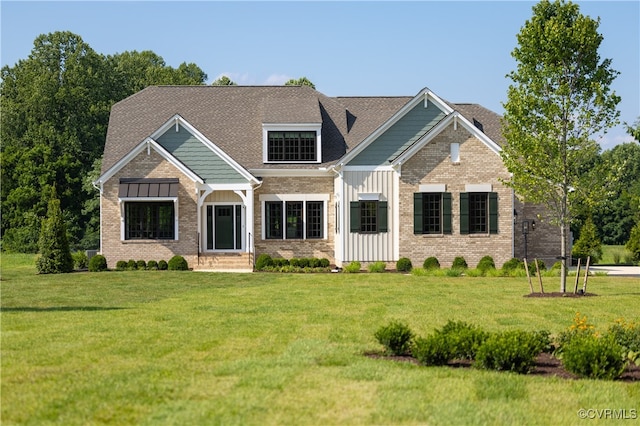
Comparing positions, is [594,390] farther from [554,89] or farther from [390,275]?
[390,275]

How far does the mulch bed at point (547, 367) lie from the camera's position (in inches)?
440

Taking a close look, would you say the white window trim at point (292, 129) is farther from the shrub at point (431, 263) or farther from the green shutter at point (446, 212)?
the shrub at point (431, 263)

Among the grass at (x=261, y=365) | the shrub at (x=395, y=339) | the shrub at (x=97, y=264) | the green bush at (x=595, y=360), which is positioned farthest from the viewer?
the shrub at (x=97, y=264)

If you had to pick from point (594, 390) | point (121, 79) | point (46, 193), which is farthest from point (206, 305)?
point (121, 79)

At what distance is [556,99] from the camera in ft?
74.8

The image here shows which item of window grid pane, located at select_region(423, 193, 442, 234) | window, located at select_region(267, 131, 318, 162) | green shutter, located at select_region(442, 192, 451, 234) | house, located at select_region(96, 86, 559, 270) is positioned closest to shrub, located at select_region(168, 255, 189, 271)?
house, located at select_region(96, 86, 559, 270)

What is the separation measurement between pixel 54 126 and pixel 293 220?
26.9 meters

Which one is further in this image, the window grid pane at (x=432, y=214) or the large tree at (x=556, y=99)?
the window grid pane at (x=432, y=214)

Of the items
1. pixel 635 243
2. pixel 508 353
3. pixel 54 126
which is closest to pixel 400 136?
pixel 635 243

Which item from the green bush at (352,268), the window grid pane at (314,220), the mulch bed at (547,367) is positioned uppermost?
the window grid pane at (314,220)

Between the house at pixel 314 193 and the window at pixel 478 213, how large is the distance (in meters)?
0.04

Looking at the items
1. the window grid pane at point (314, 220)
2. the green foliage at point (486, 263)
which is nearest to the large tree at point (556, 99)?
the green foliage at point (486, 263)

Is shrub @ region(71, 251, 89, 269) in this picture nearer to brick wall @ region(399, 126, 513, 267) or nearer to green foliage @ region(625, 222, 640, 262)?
brick wall @ region(399, 126, 513, 267)

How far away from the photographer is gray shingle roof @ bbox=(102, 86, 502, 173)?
1446 inches
